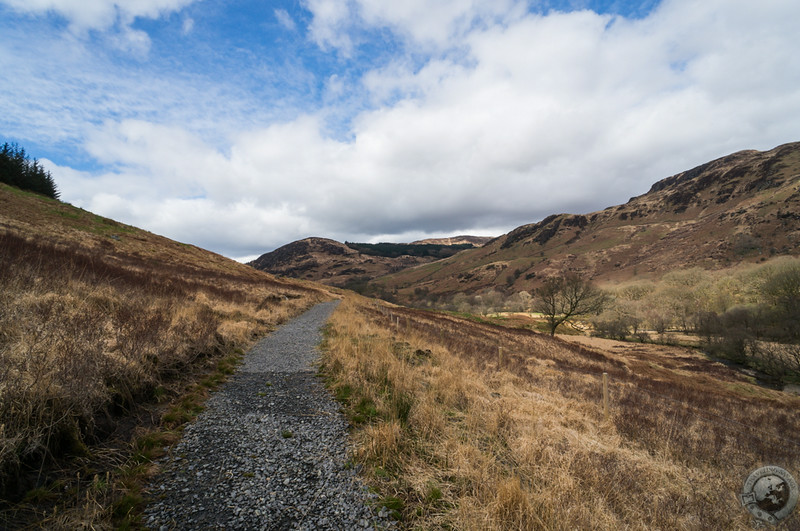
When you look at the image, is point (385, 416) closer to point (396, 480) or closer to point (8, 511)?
point (396, 480)

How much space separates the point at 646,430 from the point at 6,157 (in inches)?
3666

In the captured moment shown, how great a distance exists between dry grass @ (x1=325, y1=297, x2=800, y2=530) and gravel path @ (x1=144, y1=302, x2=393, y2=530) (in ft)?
1.66

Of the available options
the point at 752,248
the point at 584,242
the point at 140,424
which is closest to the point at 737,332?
the point at 140,424

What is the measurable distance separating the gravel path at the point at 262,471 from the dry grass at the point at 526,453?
0.51 meters

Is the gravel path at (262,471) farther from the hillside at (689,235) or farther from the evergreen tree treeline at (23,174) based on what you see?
the hillside at (689,235)

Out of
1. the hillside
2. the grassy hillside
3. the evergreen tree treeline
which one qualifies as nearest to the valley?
the grassy hillside

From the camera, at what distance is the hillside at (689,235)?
98562mm

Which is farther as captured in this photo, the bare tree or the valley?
the bare tree

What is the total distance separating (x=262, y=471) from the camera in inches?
171

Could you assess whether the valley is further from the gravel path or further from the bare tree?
the bare tree

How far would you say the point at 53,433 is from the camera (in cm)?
380

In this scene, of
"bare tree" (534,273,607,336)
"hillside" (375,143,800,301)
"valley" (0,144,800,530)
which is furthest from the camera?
"hillside" (375,143,800,301)

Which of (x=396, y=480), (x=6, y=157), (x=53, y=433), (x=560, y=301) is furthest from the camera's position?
(x=6, y=157)

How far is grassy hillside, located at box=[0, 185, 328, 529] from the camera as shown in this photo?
328cm
